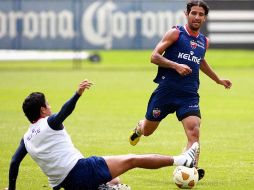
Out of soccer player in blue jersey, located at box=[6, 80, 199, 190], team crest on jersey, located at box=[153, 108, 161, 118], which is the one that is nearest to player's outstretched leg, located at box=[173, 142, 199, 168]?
soccer player in blue jersey, located at box=[6, 80, 199, 190]

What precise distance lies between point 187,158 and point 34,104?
1811mm

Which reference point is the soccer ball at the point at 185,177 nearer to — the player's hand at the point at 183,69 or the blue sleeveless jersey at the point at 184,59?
the player's hand at the point at 183,69

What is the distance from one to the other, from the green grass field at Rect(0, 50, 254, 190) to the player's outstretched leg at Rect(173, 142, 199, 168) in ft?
2.63

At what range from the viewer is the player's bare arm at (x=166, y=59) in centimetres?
1089

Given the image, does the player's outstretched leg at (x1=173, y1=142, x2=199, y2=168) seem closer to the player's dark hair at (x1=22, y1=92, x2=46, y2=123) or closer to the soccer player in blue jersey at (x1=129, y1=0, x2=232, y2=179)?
the soccer player in blue jersey at (x1=129, y1=0, x2=232, y2=179)

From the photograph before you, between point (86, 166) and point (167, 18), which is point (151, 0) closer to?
point (167, 18)

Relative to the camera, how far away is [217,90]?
89.0 ft

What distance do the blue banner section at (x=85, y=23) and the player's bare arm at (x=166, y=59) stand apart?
26942 mm

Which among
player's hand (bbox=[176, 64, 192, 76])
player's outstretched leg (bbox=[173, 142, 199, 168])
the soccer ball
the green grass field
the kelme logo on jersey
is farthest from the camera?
the green grass field

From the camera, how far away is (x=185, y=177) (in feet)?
34.5

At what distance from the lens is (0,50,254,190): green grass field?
11.8 metres

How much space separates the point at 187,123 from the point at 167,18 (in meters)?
27.6

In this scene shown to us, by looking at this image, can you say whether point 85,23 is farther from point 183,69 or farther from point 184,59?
point 183,69

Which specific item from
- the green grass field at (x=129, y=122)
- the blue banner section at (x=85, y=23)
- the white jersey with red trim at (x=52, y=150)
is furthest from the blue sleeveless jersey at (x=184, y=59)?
the blue banner section at (x=85, y=23)
